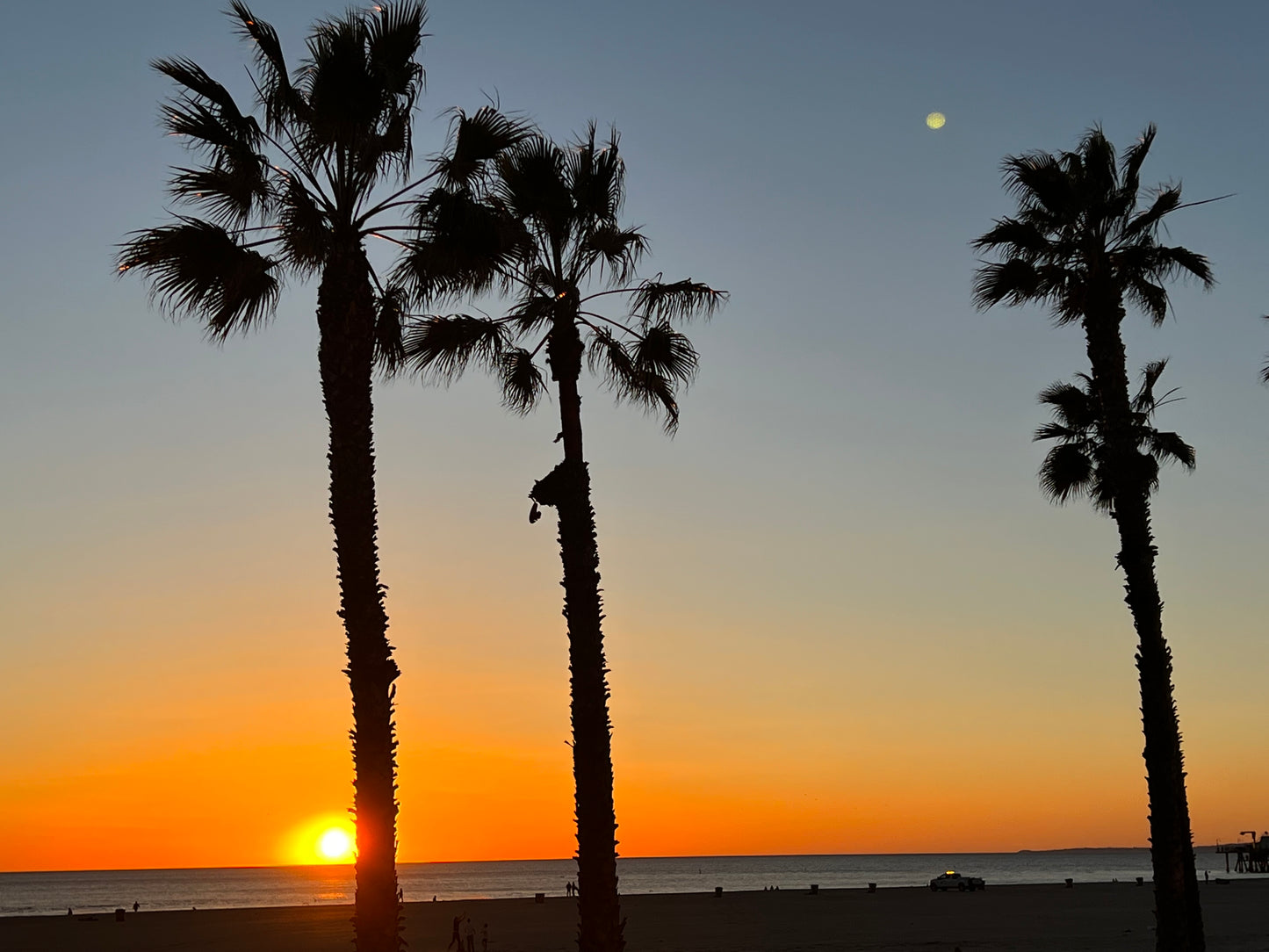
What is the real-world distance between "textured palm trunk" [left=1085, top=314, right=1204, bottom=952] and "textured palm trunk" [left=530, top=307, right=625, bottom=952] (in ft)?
28.0

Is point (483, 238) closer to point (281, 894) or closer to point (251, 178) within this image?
point (251, 178)

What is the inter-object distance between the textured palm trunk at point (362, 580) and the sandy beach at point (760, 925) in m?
24.4

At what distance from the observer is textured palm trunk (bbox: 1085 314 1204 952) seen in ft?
66.2

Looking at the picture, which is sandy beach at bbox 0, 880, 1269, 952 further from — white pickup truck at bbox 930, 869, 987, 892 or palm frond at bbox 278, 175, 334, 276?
palm frond at bbox 278, 175, 334, 276

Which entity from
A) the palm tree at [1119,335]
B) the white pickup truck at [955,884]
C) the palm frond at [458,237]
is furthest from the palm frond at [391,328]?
the white pickup truck at [955,884]

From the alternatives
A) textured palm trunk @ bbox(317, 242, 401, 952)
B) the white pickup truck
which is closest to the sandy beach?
the white pickup truck

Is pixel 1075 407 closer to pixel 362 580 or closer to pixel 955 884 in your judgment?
pixel 362 580

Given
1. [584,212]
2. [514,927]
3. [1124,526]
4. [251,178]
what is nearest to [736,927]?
[514,927]

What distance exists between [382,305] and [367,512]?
5.05 metres

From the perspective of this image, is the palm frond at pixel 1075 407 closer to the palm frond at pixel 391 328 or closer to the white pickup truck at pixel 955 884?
the palm frond at pixel 391 328

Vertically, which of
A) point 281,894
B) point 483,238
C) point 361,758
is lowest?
point 281,894

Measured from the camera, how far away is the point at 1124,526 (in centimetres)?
2167

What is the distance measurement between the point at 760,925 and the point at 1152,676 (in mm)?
31790

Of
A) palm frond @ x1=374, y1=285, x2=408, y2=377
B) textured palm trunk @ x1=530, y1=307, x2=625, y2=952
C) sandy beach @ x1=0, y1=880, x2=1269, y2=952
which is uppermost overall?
palm frond @ x1=374, y1=285, x2=408, y2=377
